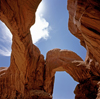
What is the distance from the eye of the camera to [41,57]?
42.5 feet

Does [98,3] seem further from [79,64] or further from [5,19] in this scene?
[79,64]

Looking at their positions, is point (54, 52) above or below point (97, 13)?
below

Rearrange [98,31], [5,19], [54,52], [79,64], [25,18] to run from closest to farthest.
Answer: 1. [98,31]
2. [5,19]
3. [25,18]
4. [79,64]
5. [54,52]

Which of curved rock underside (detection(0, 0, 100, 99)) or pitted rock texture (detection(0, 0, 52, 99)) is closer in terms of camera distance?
curved rock underside (detection(0, 0, 100, 99))

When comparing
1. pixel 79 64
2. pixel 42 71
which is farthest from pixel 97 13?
pixel 42 71

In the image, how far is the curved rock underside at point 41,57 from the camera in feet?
12.4

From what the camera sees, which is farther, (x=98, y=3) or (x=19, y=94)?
(x=19, y=94)

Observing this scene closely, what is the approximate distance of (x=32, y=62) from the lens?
10680mm

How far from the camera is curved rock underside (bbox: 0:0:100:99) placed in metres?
3.77

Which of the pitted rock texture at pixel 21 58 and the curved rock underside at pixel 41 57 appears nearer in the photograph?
the curved rock underside at pixel 41 57

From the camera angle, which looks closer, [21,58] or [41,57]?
[21,58]

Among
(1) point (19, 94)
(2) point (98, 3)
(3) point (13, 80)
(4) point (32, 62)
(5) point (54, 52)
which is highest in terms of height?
(2) point (98, 3)

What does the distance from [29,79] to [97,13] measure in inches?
375

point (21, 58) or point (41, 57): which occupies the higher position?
point (41, 57)
